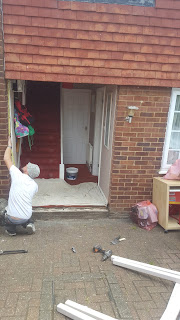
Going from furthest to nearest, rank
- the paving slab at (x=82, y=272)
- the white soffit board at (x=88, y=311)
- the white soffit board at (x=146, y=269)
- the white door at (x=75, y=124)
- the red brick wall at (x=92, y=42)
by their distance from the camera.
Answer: the white door at (x=75, y=124), the red brick wall at (x=92, y=42), the white soffit board at (x=146, y=269), the paving slab at (x=82, y=272), the white soffit board at (x=88, y=311)

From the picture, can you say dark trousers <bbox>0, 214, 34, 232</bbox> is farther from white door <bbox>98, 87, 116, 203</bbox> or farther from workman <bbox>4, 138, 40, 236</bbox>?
white door <bbox>98, 87, 116, 203</bbox>

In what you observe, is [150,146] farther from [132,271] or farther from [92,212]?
[132,271]

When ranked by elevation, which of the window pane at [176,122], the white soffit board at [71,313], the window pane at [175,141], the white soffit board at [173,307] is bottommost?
the white soffit board at [71,313]

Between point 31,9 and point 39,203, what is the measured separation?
3310 millimetres

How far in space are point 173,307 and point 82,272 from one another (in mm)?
1186

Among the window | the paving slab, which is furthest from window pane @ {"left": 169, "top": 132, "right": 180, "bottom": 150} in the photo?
the paving slab

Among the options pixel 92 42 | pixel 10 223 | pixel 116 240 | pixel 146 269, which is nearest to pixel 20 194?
pixel 10 223

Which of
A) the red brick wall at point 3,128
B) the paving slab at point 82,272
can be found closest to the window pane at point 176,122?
the paving slab at point 82,272

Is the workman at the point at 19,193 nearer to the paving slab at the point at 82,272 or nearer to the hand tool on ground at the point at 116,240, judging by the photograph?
the paving slab at the point at 82,272

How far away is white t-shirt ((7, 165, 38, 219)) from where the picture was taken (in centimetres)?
361

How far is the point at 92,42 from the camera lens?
3916mm

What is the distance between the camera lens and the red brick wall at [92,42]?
3729 mm

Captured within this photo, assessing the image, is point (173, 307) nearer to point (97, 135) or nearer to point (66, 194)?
point (66, 194)

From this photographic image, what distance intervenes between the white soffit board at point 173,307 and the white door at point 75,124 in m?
5.48
